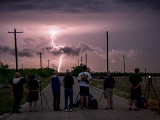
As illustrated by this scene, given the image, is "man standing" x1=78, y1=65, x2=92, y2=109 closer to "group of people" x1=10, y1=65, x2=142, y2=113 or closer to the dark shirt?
"group of people" x1=10, y1=65, x2=142, y2=113

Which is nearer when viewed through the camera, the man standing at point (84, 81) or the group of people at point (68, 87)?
the group of people at point (68, 87)

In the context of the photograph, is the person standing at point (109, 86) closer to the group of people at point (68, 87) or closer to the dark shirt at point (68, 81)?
the group of people at point (68, 87)

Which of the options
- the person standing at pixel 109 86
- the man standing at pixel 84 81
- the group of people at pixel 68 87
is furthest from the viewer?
the person standing at pixel 109 86

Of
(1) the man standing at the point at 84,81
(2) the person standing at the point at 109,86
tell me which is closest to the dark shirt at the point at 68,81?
(1) the man standing at the point at 84,81

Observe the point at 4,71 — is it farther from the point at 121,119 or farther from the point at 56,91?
the point at 121,119

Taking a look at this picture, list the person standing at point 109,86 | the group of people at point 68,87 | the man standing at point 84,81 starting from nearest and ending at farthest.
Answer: the group of people at point 68,87 → the man standing at point 84,81 → the person standing at point 109,86

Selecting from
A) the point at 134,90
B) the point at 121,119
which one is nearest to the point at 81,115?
the point at 121,119

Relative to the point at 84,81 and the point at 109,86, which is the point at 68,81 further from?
the point at 109,86

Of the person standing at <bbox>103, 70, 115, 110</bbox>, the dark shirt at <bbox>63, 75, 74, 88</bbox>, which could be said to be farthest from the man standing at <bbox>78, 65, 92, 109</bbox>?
the person standing at <bbox>103, 70, 115, 110</bbox>

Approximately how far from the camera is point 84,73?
18.6 metres

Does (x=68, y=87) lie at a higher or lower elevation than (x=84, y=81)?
lower

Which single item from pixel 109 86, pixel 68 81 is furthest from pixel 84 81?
pixel 109 86

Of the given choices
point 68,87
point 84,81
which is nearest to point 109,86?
point 84,81

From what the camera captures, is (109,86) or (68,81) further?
(109,86)
